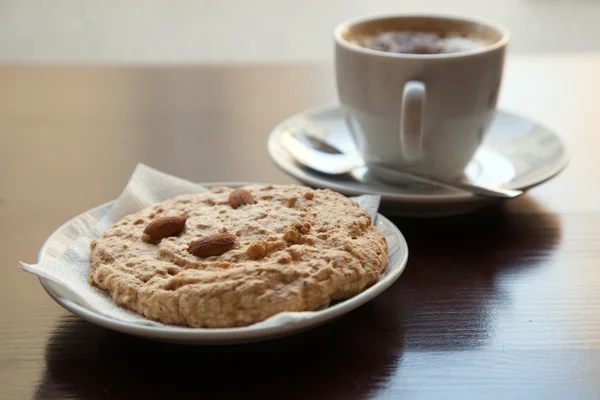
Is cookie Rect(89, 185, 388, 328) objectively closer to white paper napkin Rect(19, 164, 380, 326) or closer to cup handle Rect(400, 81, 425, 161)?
white paper napkin Rect(19, 164, 380, 326)

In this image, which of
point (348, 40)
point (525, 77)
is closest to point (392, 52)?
point (348, 40)

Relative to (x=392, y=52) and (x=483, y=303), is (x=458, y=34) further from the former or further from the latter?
(x=483, y=303)

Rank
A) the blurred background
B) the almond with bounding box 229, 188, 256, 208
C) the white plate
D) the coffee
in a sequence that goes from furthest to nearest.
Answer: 1. the blurred background
2. the coffee
3. the almond with bounding box 229, 188, 256, 208
4. the white plate

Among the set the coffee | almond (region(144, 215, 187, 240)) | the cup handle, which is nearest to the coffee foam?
the coffee

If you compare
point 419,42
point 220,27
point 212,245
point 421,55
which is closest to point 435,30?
point 419,42

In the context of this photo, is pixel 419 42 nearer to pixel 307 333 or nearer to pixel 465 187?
pixel 465 187

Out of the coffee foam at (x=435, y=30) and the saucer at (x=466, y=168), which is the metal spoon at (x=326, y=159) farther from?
the coffee foam at (x=435, y=30)

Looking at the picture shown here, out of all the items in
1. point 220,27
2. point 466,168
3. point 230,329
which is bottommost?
point 220,27
